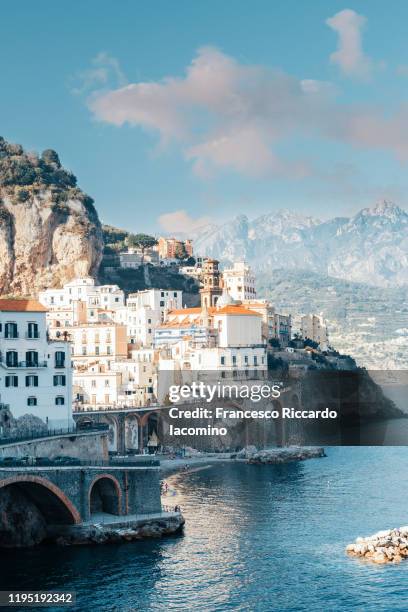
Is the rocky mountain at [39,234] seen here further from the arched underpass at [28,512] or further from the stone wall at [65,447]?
the arched underpass at [28,512]

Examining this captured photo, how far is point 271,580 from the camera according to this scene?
60.4m

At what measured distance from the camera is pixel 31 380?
84562mm

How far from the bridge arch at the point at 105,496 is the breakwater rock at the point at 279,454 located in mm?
51702

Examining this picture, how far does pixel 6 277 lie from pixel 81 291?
538 inches

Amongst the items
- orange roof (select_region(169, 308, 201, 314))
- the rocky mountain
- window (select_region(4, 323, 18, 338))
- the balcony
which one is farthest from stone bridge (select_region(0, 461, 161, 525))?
the rocky mountain

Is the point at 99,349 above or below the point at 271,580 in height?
above

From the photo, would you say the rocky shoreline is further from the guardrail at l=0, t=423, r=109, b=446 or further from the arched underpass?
the arched underpass

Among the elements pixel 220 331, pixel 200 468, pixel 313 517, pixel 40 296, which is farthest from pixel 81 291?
pixel 313 517

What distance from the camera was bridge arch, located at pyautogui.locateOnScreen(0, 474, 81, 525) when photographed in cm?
6794

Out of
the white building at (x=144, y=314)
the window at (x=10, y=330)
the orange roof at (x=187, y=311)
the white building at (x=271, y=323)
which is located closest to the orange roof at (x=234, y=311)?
the orange roof at (x=187, y=311)

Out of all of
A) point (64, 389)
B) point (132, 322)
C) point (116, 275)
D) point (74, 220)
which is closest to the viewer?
point (64, 389)

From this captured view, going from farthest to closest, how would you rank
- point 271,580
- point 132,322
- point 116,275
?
1. point 116,275
2. point 132,322
3. point 271,580

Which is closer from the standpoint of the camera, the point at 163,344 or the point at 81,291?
the point at 163,344

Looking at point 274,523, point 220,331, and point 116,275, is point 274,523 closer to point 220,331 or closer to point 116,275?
point 220,331
